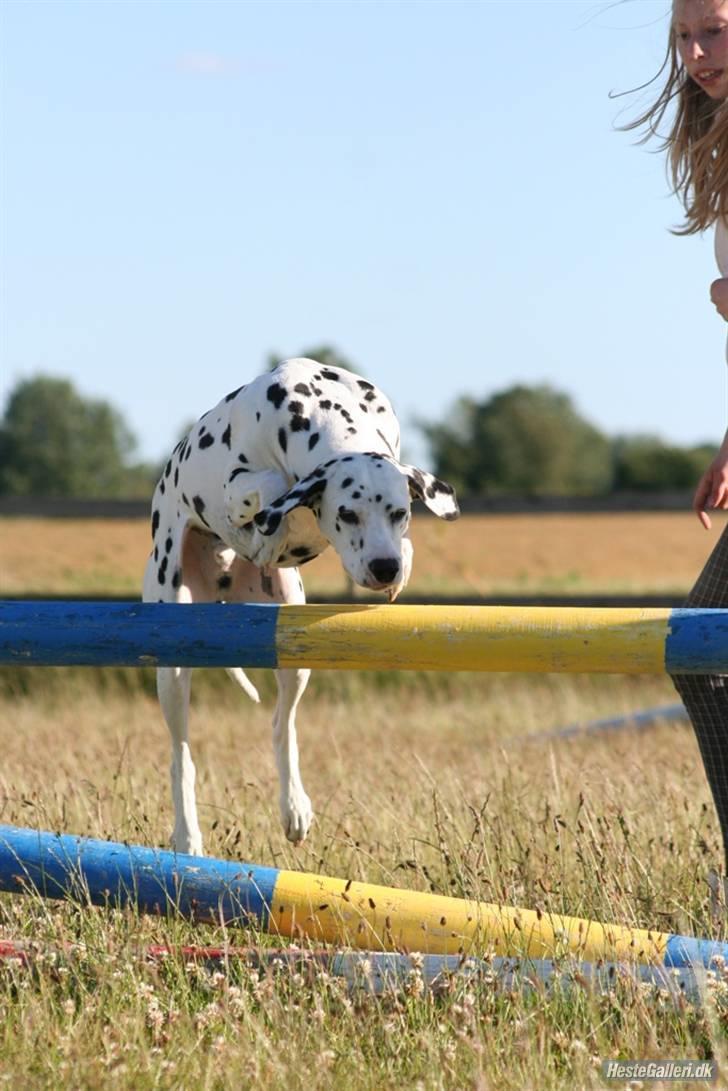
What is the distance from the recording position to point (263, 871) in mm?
3811

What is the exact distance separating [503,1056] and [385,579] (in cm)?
123

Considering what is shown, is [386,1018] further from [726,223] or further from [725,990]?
[726,223]

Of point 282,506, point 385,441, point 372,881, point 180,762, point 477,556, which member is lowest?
point 477,556

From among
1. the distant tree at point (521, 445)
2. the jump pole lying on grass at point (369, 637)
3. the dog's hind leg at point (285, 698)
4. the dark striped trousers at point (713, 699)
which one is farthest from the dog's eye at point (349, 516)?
the distant tree at point (521, 445)

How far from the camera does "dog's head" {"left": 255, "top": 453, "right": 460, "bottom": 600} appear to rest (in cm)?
407

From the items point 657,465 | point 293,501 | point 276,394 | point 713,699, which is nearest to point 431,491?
point 293,501

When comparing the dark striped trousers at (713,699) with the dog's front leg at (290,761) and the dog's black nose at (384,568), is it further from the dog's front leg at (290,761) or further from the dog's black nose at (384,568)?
the dog's front leg at (290,761)

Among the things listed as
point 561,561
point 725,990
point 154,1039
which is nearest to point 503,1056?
point 725,990

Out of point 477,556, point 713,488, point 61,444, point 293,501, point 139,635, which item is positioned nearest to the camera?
point 139,635

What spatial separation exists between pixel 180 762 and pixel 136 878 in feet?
3.70

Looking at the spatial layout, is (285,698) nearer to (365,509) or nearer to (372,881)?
→ (372,881)

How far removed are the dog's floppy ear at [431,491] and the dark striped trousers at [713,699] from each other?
2.22 ft

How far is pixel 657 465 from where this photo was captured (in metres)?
71.9

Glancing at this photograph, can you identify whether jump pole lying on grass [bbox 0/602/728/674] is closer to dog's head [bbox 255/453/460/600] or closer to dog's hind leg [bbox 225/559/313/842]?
dog's head [bbox 255/453/460/600]
